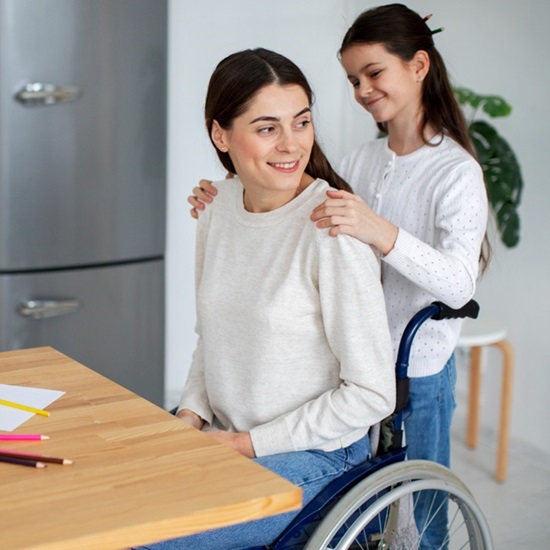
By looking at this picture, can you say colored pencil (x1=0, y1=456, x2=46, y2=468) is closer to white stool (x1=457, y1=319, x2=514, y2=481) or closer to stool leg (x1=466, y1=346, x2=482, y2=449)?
white stool (x1=457, y1=319, x2=514, y2=481)

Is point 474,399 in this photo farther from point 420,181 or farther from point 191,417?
point 191,417

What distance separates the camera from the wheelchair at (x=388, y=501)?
137cm

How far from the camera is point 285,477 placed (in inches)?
55.4

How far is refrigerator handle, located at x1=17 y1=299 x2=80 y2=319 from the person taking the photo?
8.58 ft

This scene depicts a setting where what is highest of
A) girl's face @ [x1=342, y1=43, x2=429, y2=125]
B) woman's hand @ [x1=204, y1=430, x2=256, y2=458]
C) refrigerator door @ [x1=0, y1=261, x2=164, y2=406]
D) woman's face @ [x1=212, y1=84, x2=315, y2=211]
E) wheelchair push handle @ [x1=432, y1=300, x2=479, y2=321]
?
girl's face @ [x1=342, y1=43, x2=429, y2=125]

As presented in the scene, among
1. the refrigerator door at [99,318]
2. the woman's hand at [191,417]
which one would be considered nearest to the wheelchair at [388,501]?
the woman's hand at [191,417]

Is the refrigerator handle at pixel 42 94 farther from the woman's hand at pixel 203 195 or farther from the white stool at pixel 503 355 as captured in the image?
the white stool at pixel 503 355

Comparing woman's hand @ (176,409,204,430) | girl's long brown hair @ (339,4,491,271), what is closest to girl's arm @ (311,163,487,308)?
girl's long brown hair @ (339,4,491,271)

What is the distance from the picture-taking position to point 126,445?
43.8 inches

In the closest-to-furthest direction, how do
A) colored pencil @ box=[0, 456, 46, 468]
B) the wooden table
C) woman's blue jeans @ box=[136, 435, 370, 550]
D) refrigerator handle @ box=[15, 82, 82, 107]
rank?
the wooden table, colored pencil @ box=[0, 456, 46, 468], woman's blue jeans @ box=[136, 435, 370, 550], refrigerator handle @ box=[15, 82, 82, 107]

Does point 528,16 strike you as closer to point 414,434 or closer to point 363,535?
point 414,434

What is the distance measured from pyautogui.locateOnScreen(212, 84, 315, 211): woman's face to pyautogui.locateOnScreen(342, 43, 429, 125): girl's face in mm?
220

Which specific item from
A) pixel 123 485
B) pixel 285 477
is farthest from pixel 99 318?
pixel 123 485

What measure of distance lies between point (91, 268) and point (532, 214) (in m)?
1.36
